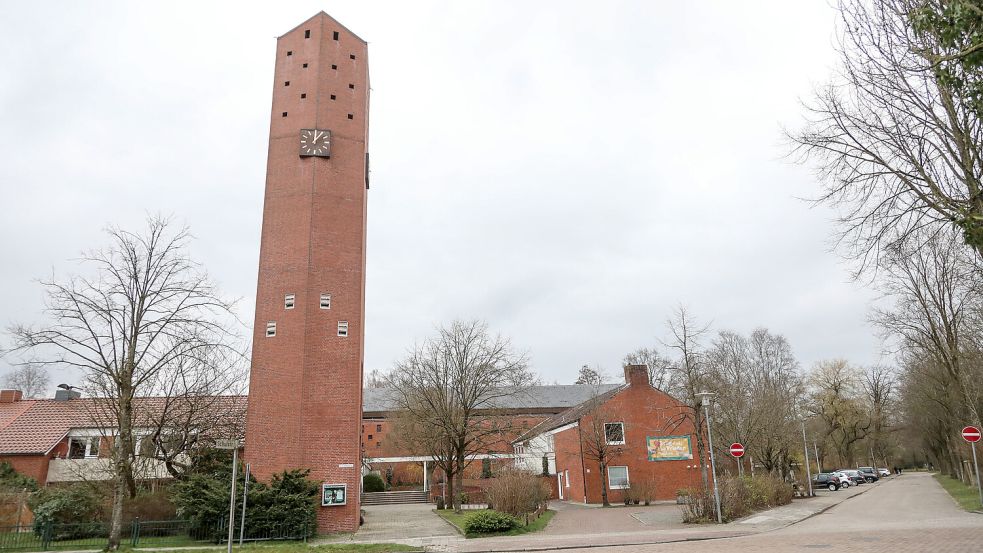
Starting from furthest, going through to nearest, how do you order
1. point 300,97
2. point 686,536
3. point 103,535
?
point 300,97 → point 103,535 → point 686,536

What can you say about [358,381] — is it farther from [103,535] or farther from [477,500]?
[477,500]

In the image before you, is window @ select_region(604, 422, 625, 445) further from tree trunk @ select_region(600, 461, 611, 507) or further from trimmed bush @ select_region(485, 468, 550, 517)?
trimmed bush @ select_region(485, 468, 550, 517)

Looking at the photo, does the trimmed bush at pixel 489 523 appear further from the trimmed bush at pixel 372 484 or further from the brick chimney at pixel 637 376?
the trimmed bush at pixel 372 484

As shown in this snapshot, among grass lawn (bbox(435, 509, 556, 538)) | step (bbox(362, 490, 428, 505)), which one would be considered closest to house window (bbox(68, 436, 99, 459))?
step (bbox(362, 490, 428, 505))

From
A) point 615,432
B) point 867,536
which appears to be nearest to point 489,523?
point 867,536

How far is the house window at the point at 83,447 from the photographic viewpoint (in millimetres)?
33688

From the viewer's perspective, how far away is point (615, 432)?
127 ft

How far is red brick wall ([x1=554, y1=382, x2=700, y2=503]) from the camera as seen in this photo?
37.7 m

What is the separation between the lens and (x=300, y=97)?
95.2 ft

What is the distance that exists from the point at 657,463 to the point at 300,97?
30.2 metres

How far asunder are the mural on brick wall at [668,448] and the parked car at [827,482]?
20.1 meters

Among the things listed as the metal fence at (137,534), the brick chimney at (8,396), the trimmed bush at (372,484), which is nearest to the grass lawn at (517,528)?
the metal fence at (137,534)

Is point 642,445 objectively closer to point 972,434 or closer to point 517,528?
point 517,528

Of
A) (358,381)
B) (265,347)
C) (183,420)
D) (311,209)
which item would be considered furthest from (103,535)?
(311,209)
